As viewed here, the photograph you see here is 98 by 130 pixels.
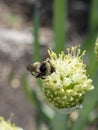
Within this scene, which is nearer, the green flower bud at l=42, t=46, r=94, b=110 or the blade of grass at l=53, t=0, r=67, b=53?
the green flower bud at l=42, t=46, r=94, b=110

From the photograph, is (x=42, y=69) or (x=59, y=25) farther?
(x=59, y=25)

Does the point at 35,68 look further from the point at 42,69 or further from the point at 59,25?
the point at 59,25

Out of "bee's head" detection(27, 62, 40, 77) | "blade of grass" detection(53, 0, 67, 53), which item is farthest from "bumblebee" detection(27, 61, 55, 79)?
"blade of grass" detection(53, 0, 67, 53)

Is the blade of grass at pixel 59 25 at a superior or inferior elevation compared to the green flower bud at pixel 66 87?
superior

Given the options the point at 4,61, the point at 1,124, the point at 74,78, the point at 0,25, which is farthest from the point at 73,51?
the point at 0,25

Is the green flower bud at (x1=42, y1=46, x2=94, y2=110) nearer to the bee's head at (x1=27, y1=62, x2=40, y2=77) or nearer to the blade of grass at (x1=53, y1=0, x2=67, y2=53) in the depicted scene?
the bee's head at (x1=27, y1=62, x2=40, y2=77)

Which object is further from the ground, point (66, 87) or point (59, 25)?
point (59, 25)

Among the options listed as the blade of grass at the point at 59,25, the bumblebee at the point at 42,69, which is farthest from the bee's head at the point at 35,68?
the blade of grass at the point at 59,25

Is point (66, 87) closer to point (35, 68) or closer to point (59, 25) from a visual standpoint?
point (35, 68)

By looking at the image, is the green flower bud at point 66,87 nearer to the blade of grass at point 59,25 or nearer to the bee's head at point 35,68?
the bee's head at point 35,68

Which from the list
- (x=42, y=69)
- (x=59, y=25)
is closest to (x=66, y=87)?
(x=42, y=69)

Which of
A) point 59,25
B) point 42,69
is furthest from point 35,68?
point 59,25

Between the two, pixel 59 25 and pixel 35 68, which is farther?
pixel 59 25
